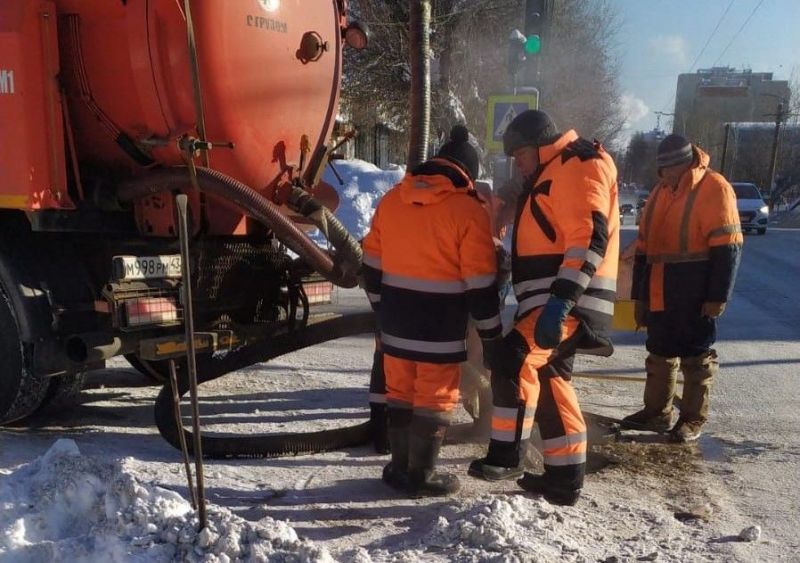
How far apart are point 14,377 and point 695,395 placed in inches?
159

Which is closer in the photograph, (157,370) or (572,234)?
(572,234)

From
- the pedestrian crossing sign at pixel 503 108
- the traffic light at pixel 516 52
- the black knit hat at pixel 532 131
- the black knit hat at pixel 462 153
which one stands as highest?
the traffic light at pixel 516 52

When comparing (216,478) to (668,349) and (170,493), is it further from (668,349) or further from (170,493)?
(668,349)

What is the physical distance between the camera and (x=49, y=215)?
→ 3.84 m

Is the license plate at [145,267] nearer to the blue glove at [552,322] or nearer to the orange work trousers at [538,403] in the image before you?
the orange work trousers at [538,403]

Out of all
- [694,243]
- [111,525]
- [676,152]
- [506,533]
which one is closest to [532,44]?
[676,152]

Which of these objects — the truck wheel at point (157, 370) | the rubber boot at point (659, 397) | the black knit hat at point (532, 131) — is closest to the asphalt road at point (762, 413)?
the rubber boot at point (659, 397)

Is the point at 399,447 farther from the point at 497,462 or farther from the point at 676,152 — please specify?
the point at 676,152

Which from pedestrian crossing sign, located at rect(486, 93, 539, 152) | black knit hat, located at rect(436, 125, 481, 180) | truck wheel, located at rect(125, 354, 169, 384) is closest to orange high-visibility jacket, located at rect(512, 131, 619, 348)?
black knit hat, located at rect(436, 125, 481, 180)

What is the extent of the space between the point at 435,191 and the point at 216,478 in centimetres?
186

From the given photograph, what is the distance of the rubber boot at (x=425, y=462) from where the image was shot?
3.51m

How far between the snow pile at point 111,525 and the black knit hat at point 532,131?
209 centimetres

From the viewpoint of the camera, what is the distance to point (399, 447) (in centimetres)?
368

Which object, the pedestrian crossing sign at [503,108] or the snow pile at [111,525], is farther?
the pedestrian crossing sign at [503,108]
